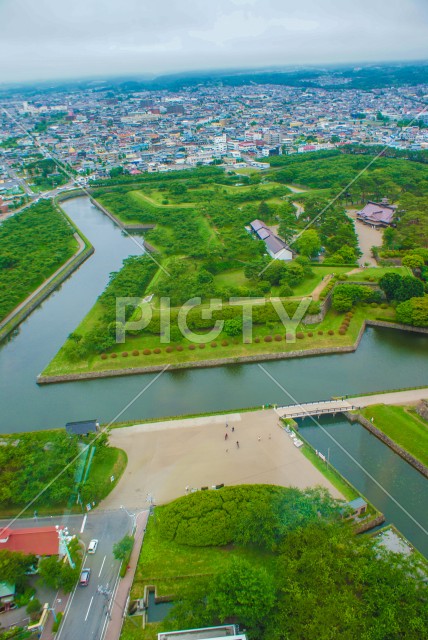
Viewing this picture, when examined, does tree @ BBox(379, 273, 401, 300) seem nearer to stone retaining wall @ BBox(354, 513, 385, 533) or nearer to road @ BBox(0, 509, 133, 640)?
stone retaining wall @ BBox(354, 513, 385, 533)

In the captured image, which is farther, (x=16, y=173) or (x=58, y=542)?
(x=16, y=173)

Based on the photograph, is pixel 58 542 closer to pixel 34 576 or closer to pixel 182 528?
pixel 34 576

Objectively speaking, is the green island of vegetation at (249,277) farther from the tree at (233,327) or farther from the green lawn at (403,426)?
the green lawn at (403,426)

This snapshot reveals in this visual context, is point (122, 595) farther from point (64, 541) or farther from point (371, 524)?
point (371, 524)

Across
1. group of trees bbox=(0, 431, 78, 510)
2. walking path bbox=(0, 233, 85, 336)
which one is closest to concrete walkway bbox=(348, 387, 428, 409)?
group of trees bbox=(0, 431, 78, 510)

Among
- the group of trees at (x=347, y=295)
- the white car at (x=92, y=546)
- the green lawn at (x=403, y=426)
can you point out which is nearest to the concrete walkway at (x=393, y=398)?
the green lawn at (x=403, y=426)

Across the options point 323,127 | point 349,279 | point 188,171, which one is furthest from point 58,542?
point 323,127
